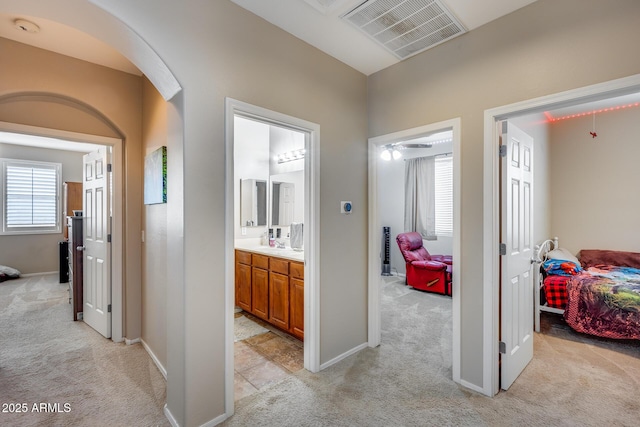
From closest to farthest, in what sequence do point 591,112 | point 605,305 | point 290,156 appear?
point 605,305 → point 290,156 → point 591,112

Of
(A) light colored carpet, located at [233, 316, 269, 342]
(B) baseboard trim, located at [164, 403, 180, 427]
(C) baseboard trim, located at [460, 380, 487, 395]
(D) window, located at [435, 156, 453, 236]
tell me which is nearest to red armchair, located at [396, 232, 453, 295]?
(D) window, located at [435, 156, 453, 236]

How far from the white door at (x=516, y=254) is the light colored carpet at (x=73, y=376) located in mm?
2505

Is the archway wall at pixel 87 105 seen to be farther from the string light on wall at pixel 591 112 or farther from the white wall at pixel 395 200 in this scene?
the string light on wall at pixel 591 112

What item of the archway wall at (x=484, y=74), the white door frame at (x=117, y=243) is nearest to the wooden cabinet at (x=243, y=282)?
the white door frame at (x=117, y=243)

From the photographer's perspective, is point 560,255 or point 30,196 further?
point 30,196

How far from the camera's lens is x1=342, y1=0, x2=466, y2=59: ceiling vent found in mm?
1926

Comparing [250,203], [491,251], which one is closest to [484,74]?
[491,251]

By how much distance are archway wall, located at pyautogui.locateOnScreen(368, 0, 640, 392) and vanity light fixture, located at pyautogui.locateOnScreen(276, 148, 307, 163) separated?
1466 mm

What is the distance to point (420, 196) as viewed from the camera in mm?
5762

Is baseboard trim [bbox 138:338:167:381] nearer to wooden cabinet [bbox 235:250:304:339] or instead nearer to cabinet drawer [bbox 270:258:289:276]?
A: wooden cabinet [bbox 235:250:304:339]

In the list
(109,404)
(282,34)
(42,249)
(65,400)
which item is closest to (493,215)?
(282,34)

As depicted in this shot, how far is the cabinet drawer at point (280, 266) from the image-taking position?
9.68 feet

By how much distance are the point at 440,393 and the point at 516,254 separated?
1.24 m

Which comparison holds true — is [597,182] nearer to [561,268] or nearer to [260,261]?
[561,268]
